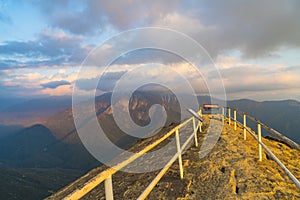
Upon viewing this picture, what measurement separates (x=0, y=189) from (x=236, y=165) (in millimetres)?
151875

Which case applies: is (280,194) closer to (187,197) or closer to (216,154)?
(187,197)

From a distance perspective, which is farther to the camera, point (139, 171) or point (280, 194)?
point (139, 171)

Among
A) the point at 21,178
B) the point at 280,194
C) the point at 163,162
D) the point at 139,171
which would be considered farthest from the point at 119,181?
the point at 21,178

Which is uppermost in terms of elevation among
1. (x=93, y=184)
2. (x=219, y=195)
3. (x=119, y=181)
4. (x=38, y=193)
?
(x=93, y=184)

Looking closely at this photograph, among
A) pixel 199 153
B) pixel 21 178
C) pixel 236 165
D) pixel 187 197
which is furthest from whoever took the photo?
pixel 21 178

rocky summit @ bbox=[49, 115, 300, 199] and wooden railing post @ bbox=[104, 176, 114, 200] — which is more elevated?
wooden railing post @ bbox=[104, 176, 114, 200]

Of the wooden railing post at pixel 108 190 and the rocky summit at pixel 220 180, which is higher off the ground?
the wooden railing post at pixel 108 190

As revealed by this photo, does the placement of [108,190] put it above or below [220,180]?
above

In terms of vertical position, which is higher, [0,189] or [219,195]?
[219,195]

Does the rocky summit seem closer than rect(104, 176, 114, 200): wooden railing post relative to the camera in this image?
No

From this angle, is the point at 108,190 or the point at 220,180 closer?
the point at 108,190

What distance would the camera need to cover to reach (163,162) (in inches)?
403

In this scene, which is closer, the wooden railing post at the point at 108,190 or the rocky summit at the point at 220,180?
the wooden railing post at the point at 108,190

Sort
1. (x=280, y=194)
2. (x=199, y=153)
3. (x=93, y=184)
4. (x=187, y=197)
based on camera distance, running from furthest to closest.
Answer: (x=199, y=153)
(x=187, y=197)
(x=280, y=194)
(x=93, y=184)
